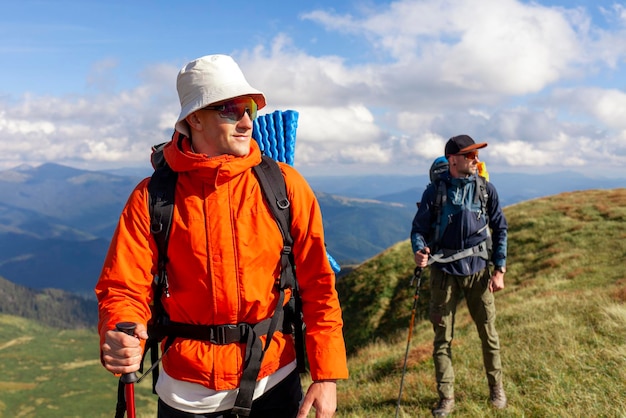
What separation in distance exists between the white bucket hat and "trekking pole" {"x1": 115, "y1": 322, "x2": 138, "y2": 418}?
1.30 meters

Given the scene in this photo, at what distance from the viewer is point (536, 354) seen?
761 cm

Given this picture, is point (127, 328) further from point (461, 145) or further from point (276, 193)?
point (461, 145)

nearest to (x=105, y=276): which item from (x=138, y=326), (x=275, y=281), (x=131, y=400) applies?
(x=138, y=326)

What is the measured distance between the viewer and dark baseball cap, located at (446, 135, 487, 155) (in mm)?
6449

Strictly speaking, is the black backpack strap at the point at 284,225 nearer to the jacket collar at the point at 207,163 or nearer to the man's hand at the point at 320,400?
the jacket collar at the point at 207,163

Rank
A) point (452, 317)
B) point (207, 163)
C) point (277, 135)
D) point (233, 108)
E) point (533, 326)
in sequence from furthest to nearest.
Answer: point (533, 326) < point (452, 317) < point (277, 135) < point (233, 108) < point (207, 163)

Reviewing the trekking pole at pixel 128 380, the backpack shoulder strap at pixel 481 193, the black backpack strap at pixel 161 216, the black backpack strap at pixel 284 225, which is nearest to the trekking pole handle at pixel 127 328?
the trekking pole at pixel 128 380

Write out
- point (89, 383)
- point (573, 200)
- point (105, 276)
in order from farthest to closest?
point (89, 383) → point (573, 200) → point (105, 276)

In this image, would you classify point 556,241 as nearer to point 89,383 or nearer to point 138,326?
point 138,326

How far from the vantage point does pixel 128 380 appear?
271cm

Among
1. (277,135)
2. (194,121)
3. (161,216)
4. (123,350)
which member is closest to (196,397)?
(123,350)

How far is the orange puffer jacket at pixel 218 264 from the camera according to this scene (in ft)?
9.52

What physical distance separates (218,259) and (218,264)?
3cm

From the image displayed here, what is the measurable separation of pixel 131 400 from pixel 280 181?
5.58 feet
